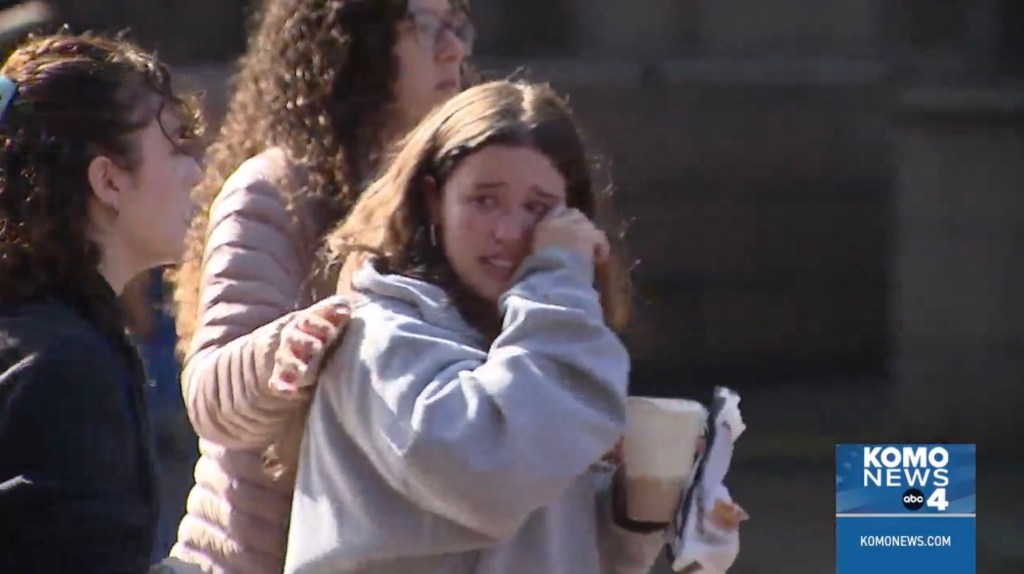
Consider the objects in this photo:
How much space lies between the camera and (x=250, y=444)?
2074 millimetres

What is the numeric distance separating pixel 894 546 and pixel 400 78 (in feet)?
8.76

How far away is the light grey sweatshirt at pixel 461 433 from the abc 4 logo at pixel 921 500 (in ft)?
9.23

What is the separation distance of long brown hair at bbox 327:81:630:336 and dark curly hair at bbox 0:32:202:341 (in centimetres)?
30

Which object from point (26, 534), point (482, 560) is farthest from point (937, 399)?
point (26, 534)

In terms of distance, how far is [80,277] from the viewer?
1.71 m

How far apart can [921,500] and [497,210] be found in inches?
117

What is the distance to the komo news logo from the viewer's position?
4602 millimetres

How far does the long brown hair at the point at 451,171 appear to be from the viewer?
6.22ft

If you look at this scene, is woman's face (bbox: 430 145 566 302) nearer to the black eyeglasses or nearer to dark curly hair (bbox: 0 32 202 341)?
dark curly hair (bbox: 0 32 202 341)

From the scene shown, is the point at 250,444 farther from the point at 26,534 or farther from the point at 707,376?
the point at 707,376

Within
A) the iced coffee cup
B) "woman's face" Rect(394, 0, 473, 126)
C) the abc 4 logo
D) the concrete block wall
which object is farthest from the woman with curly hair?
the concrete block wall

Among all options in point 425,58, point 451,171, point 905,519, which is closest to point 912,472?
point 905,519

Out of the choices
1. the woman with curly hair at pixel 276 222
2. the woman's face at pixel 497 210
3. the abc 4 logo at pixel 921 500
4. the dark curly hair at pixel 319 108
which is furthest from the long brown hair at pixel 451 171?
the abc 4 logo at pixel 921 500

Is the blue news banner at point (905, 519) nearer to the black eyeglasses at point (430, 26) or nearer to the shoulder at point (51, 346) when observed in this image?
the black eyeglasses at point (430, 26)
